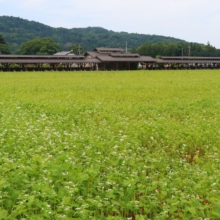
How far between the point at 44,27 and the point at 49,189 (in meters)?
172

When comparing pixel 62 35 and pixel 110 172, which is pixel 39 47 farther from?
pixel 110 172

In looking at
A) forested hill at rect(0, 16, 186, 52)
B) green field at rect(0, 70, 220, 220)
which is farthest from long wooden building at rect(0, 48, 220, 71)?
forested hill at rect(0, 16, 186, 52)

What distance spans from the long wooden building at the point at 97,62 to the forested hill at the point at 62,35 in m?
74.0

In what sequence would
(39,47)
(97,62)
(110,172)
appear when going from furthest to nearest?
(39,47), (97,62), (110,172)

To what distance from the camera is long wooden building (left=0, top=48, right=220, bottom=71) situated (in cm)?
6259

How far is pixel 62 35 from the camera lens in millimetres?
167250

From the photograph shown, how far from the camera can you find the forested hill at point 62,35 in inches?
5699

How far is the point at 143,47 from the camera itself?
366 ft

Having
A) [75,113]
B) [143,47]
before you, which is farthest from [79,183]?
[143,47]

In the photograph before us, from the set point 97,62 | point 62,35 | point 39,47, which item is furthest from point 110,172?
point 62,35

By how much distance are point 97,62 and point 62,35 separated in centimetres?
10771

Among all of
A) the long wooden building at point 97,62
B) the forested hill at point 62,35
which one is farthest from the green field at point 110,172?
the forested hill at point 62,35

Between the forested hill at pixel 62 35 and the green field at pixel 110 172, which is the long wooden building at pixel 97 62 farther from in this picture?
the forested hill at pixel 62 35

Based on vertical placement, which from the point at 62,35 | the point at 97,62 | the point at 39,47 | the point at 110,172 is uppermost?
the point at 62,35
